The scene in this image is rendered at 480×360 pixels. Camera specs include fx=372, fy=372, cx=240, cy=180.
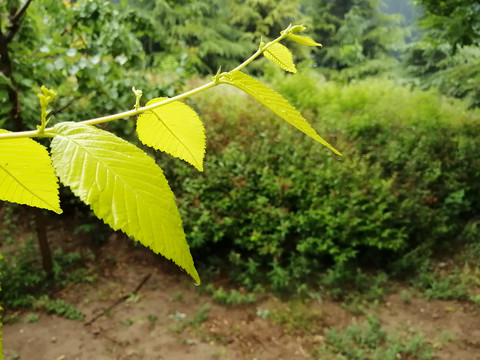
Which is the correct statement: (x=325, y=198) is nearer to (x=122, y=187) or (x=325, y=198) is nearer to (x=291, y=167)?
(x=291, y=167)

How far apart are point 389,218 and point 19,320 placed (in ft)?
12.9

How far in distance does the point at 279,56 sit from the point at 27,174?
Answer: 26cm

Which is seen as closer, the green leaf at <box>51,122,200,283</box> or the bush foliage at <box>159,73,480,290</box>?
the green leaf at <box>51,122,200,283</box>

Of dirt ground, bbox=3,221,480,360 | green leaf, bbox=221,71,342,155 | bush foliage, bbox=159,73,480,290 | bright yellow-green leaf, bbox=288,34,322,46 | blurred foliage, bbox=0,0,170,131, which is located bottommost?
dirt ground, bbox=3,221,480,360

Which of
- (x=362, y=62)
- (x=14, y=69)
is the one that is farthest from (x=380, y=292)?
(x=362, y=62)

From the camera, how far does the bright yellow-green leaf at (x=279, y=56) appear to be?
39cm

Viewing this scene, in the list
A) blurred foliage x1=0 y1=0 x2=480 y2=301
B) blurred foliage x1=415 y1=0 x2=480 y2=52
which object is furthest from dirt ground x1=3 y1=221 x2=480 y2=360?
blurred foliage x1=415 y1=0 x2=480 y2=52

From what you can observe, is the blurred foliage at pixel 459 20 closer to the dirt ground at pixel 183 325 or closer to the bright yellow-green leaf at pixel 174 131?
the dirt ground at pixel 183 325

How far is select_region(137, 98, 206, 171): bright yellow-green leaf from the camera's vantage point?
0.38 meters

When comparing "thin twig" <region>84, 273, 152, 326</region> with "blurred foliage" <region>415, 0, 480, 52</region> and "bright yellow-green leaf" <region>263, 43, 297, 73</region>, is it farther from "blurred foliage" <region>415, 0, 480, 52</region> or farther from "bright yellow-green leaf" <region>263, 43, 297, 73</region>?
"blurred foliage" <region>415, 0, 480, 52</region>

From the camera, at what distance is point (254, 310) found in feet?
12.5

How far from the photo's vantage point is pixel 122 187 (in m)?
0.26

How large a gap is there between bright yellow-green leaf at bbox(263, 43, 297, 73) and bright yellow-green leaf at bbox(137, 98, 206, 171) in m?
0.10

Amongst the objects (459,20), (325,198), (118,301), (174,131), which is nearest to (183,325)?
(118,301)
